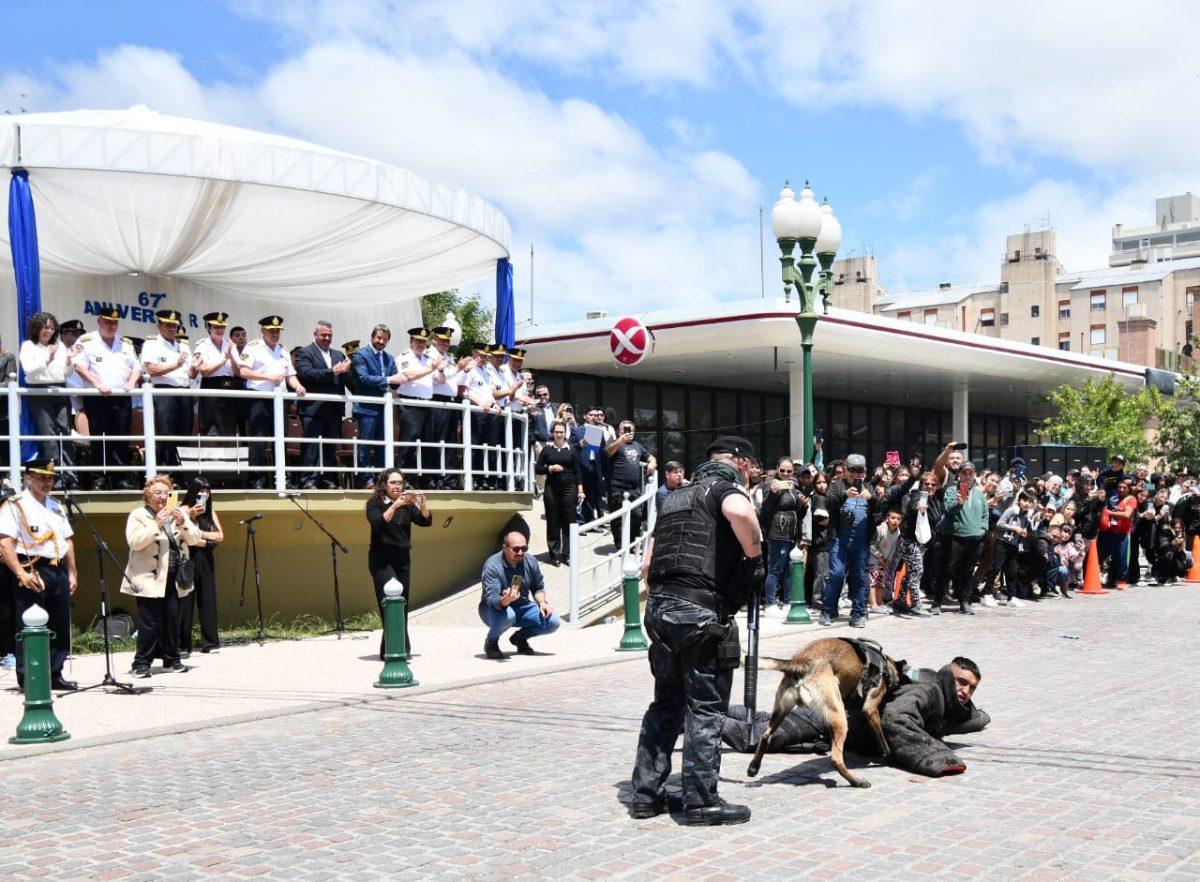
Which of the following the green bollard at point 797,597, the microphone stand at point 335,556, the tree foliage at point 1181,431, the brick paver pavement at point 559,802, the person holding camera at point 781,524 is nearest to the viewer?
the brick paver pavement at point 559,802

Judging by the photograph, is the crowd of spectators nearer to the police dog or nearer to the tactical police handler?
the police dog

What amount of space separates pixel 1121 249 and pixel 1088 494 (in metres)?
103

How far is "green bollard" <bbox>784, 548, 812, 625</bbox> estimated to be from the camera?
14.4m

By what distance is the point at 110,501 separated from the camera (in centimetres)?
1303

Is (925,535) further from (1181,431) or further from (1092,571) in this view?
(1181,431)

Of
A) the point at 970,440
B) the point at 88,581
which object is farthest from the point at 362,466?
the point at 970,440

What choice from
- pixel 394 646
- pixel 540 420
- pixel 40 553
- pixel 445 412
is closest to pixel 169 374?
pixel 445 412

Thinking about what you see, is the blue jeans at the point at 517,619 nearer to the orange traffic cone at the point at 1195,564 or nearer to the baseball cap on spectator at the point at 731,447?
the baseball cap on spectator at the point at 731,447

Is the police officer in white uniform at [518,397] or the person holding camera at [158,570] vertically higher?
the police officer in white uniform at [518,397]

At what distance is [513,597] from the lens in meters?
11.6

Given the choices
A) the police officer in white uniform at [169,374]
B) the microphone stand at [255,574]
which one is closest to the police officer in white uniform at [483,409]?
the microphone stand at [255,574]

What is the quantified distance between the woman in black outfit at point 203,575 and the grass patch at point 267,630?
40cm

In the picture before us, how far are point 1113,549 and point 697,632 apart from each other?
16.7 m

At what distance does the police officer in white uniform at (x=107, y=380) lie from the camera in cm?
1300
